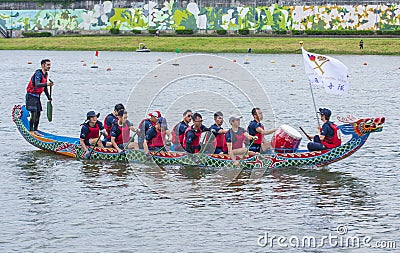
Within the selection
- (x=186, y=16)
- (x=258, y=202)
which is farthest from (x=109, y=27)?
(x=258, y=202)

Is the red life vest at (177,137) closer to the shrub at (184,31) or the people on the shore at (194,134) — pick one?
the people on the shore at (194,134)

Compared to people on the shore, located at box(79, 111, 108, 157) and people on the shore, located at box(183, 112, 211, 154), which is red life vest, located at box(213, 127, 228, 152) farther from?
people on the shore, located at box(79, 111, 108, 157)

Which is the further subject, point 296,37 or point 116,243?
point 296,37

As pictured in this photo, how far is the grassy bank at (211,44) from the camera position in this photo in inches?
2707

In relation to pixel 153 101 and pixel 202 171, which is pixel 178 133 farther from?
pixel 153 101

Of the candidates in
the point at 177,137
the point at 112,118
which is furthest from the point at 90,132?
the point at 177,137

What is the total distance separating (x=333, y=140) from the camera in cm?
2138

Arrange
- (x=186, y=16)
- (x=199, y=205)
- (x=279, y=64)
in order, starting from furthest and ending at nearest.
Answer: (x=186, y=16), (x=279, y=64), (x=199, y=205)

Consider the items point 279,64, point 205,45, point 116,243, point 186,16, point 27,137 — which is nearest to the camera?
point 116,243

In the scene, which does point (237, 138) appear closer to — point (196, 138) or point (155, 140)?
point (196, 138)

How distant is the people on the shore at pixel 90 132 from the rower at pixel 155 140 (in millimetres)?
1460

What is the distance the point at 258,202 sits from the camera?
18.4 metres

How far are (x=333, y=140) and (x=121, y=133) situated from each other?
5713 mm

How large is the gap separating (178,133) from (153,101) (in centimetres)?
1680
